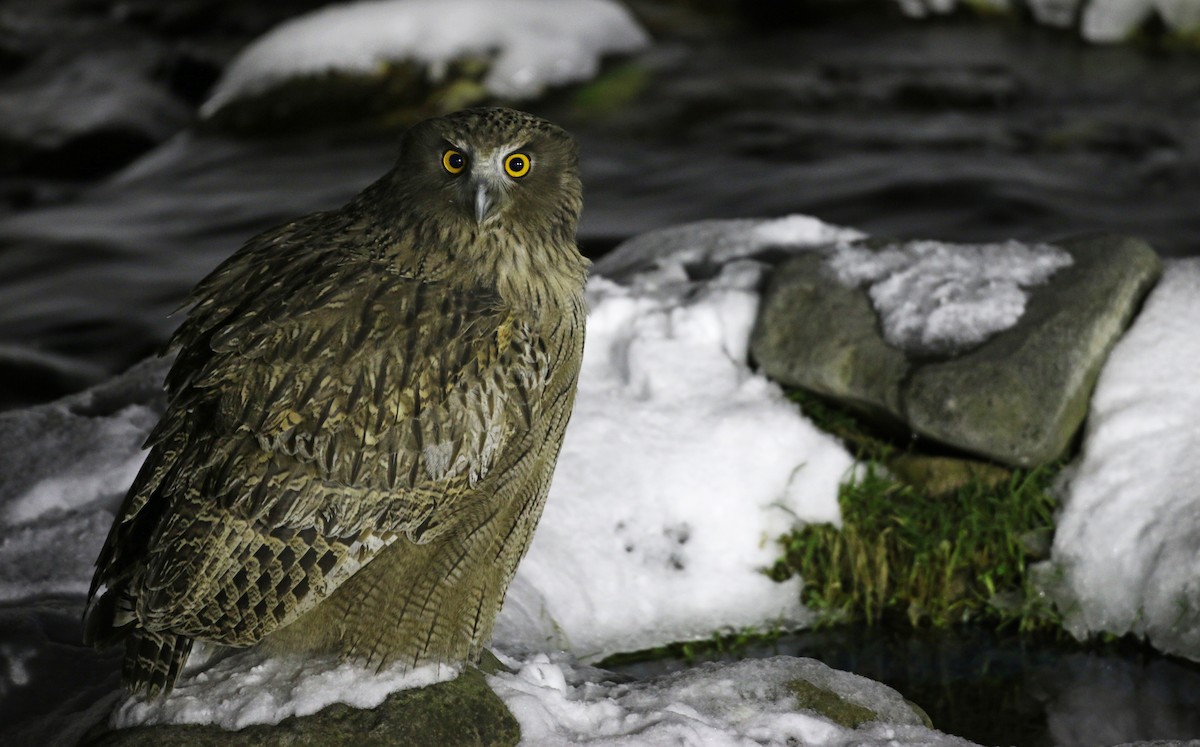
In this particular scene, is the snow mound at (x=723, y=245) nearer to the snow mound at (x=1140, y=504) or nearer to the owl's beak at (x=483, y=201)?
the snow mound at (x=1140, y=504)

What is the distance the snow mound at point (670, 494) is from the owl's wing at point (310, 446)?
1323 mm

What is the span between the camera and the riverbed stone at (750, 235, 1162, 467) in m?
5.01

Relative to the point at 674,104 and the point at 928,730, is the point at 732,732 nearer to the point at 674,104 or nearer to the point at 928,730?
the point at 928,730

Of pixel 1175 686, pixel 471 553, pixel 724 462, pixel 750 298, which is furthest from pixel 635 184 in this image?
pixel 471 553

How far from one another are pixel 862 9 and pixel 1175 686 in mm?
9863

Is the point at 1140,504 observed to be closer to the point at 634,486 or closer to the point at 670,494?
the point at 670,494

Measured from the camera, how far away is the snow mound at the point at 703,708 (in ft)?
11.8

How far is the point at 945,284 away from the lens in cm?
559

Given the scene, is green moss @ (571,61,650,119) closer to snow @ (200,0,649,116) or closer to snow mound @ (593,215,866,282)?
snow @ (200,0,649,116)

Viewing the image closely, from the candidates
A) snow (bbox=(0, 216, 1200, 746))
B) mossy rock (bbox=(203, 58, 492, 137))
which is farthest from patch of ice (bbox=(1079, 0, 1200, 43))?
snow (bbox=(0, 216, 1200, 746))

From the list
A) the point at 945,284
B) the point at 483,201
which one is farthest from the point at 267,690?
the point at 945,284

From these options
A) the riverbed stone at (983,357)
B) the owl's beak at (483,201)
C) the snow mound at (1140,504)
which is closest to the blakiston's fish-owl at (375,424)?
the owl's beak at (483,201)

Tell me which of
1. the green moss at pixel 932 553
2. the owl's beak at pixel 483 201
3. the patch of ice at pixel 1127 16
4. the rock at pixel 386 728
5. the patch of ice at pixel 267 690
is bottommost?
the green moss at pixel 932 553

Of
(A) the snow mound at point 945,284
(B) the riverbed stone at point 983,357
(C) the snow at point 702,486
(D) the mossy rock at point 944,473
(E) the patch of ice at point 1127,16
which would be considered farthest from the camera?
(E) the patch of ice at point 1127,16
